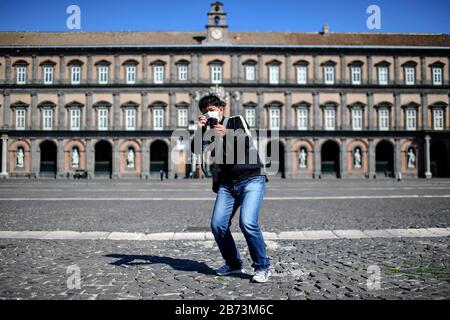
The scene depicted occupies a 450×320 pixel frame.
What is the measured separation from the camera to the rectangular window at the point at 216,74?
38.5 metres

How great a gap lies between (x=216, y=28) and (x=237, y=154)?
3807 centimetres

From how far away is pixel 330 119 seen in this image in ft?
127

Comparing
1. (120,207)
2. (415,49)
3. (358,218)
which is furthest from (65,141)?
(415,49)

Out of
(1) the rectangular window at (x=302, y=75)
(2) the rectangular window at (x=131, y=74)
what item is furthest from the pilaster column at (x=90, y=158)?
(1) the rectangular window at (x=302, y=75)

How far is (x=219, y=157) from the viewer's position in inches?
146

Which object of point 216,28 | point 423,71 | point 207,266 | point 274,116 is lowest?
point 207,266

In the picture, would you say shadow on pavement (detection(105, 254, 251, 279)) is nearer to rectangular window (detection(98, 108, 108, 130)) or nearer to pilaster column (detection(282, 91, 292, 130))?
pilaster column (detection(282, 91, 292, 130))

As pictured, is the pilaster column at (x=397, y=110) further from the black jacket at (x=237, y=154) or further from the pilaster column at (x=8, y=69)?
the pilaster column at (x=8, y=69)

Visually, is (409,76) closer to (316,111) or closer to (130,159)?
(316,111)

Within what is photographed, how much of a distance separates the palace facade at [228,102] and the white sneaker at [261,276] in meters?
34.3

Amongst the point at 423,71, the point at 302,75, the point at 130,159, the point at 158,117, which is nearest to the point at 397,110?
the point at 423,71

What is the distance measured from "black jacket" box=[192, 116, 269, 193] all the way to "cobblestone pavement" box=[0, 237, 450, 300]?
1.09m

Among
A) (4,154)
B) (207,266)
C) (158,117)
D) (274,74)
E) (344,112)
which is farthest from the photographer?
(274,74)
